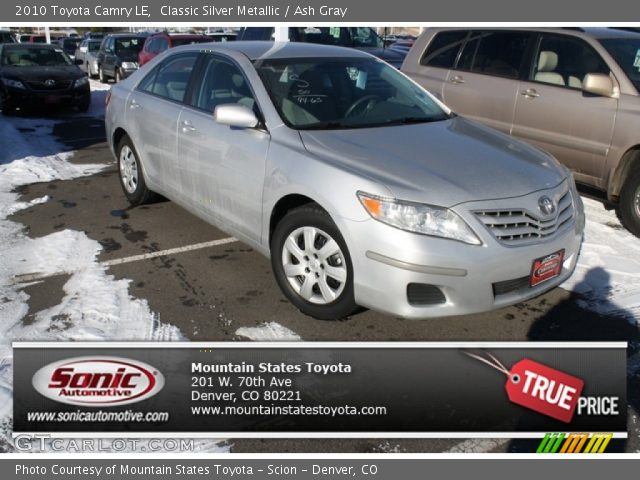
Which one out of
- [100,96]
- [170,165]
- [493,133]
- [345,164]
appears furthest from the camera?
[100,96]

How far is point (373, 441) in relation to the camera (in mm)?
2855

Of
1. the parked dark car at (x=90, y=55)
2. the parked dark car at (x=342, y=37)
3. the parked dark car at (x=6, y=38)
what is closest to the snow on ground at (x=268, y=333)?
the parked dark car at (x=342, y=37)

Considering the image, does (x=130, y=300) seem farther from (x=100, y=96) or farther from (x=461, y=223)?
(x=100, y=96)

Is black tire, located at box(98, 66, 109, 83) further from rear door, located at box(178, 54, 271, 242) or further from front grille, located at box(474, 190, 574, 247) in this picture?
front grille, located at box(474, 190, 574, 247)

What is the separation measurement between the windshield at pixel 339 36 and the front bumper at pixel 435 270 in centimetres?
831

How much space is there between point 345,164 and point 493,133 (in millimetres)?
1458

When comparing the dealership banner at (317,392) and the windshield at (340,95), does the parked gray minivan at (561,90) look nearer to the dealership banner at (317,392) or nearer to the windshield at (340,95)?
the windshield at (340,95)

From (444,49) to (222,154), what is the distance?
4.06m

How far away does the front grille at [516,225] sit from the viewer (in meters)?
3.26

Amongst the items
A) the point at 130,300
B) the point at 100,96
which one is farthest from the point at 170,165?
the point at 100,96

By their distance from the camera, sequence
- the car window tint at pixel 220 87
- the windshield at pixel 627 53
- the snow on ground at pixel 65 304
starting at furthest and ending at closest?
1. the windshield at pixel 627 53
2. the car window tint at pixel 220 87
3. the snow on ground at pixel 65 304

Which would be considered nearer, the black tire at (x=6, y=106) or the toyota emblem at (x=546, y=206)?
the toyota emblem at (x=546, y=206)

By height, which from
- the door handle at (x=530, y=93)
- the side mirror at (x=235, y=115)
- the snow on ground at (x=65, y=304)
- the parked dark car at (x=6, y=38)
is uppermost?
the parked dark car at (x=6, y=38)

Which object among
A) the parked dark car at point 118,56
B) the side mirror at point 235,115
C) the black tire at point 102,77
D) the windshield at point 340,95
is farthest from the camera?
the black tire at point 102,77
